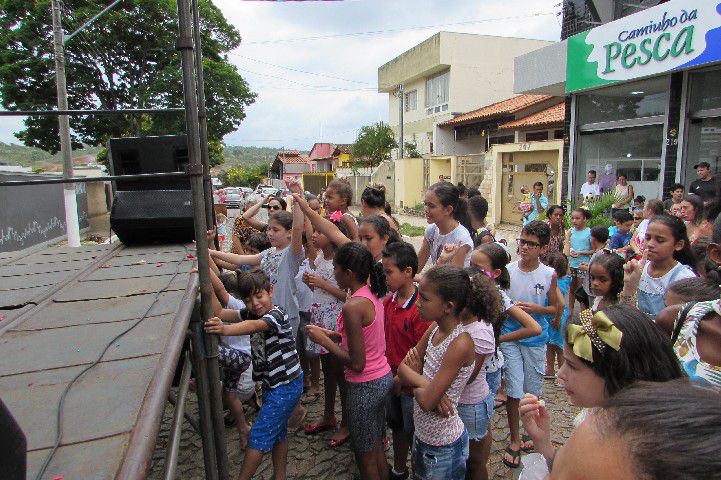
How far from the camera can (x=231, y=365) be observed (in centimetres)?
313

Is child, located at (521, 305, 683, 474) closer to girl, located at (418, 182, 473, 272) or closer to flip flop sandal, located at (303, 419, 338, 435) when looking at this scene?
girl, located at (418, 182, 473, 272)

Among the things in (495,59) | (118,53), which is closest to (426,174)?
(495,59)

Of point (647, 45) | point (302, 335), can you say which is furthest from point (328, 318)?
point (647, 45)

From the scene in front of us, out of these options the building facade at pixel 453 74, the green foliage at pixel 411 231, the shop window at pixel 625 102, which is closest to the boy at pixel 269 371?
the shop window at pixel 625 102

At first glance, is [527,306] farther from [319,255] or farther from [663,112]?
[663,112]

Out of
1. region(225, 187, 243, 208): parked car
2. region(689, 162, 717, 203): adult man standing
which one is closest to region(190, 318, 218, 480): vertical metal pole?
region(689, 162, 717, 203): adult man standing

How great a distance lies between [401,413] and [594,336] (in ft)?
4.89

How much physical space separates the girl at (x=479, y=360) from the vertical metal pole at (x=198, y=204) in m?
1.21

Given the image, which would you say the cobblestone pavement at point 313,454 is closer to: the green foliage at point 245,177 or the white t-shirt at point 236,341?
the white t-shirt at point 236,341

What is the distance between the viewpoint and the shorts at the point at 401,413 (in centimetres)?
253

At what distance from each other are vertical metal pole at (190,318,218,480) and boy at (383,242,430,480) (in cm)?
97

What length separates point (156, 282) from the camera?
265 cm

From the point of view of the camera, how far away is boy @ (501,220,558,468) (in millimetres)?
3018

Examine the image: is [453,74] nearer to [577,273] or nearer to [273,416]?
[577,273]
